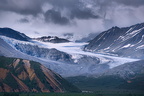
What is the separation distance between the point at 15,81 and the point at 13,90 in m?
9.49

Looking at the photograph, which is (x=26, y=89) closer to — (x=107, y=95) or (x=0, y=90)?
(x=0, y=90)

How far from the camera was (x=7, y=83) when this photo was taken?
635 feet

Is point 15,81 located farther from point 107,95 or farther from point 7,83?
point 107,95

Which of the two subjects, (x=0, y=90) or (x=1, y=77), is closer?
(x=0, y=90)

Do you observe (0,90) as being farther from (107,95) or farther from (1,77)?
(107,95)

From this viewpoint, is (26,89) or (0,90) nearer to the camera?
(0,90)

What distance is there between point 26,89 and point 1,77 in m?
16.2

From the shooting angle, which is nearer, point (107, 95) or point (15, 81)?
point (107, 95)

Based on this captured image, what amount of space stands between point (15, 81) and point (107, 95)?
54.5 meters

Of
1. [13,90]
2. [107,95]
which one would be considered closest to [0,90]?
[13,90]

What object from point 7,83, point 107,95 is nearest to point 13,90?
point 7,83

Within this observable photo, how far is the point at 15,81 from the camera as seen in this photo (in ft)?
653

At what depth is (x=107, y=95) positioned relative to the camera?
187 metres

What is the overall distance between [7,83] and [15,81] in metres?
6.72
